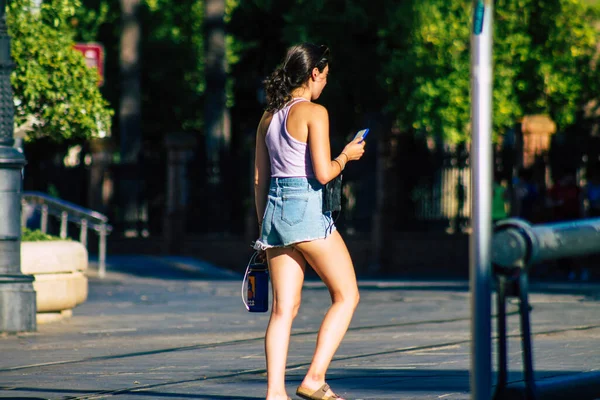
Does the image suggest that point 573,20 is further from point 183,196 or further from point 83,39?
point 83,39

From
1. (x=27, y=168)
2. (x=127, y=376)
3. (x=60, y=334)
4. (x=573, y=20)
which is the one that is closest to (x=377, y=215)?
(x=573, y=20)

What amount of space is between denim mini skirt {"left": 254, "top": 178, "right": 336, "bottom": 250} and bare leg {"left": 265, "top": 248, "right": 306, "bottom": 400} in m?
0.10

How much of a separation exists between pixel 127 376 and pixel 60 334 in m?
3.01

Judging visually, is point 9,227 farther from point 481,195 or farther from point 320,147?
point 481,195

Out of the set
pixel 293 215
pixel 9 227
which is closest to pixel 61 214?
pixel 9 227

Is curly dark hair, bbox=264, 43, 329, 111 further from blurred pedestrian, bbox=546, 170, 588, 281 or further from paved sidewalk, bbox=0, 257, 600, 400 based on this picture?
blurred pedestrian, bbox=546, 170, 588, 281

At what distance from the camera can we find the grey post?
10.8 m

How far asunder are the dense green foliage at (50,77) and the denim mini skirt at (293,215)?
6.90 meters

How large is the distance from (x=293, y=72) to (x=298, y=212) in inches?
27.5

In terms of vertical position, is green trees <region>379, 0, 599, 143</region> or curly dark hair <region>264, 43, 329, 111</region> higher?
green trees <region>379, 0, 599, 143</region>

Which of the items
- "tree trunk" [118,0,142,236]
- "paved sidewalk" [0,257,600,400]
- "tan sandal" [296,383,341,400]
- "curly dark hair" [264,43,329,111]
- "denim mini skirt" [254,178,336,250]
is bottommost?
"paved sidewalk" [0,257,600,400]

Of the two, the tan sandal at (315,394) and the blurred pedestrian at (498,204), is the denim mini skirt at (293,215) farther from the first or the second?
the blurred pedestrian at (498,204)

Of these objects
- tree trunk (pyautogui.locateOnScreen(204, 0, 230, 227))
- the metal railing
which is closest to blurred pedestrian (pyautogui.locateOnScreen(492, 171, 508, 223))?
the metal railing

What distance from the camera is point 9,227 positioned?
429 inches
